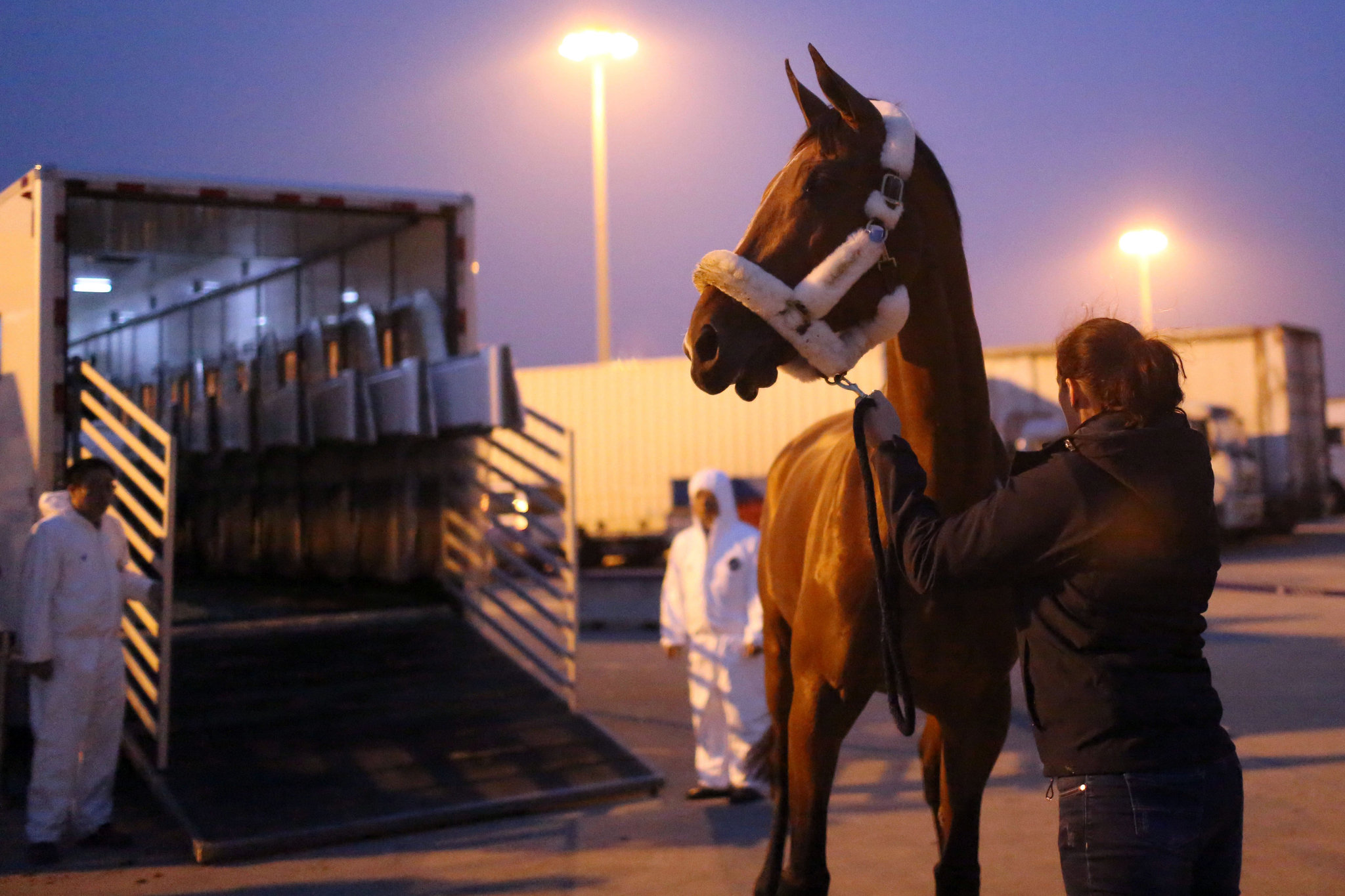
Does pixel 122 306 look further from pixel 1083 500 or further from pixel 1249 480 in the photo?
pixel 1249 480

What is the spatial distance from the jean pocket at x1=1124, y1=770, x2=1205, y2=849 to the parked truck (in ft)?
61.2

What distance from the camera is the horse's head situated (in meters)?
2.40

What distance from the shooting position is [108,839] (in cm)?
517

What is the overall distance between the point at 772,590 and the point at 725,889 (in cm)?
115

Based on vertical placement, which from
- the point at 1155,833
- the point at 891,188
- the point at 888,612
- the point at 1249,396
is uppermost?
the point at 1249,396

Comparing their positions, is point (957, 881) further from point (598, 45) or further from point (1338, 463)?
point (1338, 463)

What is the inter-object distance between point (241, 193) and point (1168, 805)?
6.51 meters

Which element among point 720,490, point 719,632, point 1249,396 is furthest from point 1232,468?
point 719,632

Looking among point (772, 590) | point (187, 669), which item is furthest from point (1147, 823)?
point (187, 669)

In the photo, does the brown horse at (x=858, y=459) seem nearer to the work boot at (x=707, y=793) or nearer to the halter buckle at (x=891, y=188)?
the halter buckle at (x=891, y=188)

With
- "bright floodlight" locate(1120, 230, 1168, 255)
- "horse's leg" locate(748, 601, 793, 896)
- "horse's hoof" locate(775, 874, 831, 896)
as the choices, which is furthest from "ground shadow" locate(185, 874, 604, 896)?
"bright floodlight" locate(1120, 230, 1168, 255)

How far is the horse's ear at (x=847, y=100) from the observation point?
2551 mm

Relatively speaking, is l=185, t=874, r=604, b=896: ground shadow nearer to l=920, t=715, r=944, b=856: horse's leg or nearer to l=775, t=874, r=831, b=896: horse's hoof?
l=920, t=715, r=944, b=856: horse's leg

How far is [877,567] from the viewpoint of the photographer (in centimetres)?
259
